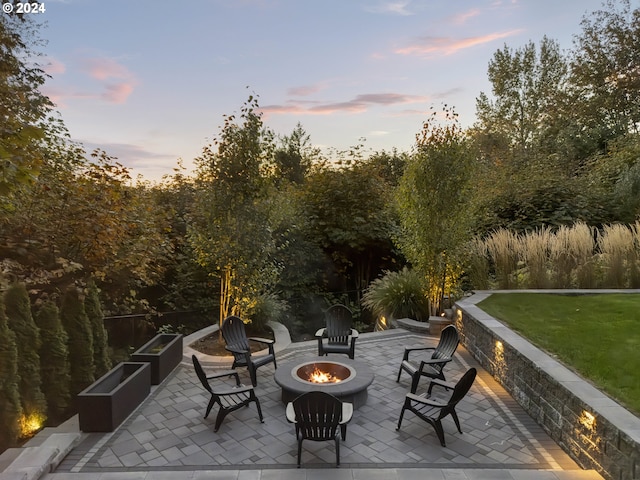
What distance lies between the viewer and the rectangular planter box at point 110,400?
4898 mm

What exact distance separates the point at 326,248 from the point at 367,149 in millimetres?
4066

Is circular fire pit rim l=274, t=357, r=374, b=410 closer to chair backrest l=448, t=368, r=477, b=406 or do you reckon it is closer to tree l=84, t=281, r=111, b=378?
chair backrest l=448, t=368, r=477, b=406

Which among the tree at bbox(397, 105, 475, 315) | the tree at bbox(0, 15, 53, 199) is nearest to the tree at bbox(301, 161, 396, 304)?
the tree at bbox(397, 105, 475, 315)

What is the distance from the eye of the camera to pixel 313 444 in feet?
15.3

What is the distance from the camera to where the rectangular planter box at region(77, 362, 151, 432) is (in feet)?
16.1

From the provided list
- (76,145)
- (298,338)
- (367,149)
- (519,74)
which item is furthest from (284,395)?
(519,74)

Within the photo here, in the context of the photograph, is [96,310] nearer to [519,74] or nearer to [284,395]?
[284,395]

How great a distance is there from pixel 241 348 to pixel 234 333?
287 mm

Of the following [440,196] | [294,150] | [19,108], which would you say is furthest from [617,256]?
[294,150]

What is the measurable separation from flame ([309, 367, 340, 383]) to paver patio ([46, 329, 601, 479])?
559mm

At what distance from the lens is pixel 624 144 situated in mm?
17516

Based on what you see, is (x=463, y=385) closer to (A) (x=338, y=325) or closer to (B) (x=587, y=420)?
(B) (x=587, y=420)

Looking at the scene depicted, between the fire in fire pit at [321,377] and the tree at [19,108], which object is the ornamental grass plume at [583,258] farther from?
the tree at [19,108]

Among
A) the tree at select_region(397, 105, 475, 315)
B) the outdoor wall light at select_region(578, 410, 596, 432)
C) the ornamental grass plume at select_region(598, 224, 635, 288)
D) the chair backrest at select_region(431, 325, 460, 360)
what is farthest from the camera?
the ornamental grass plume at select_region(598, 224, 635, 288)
